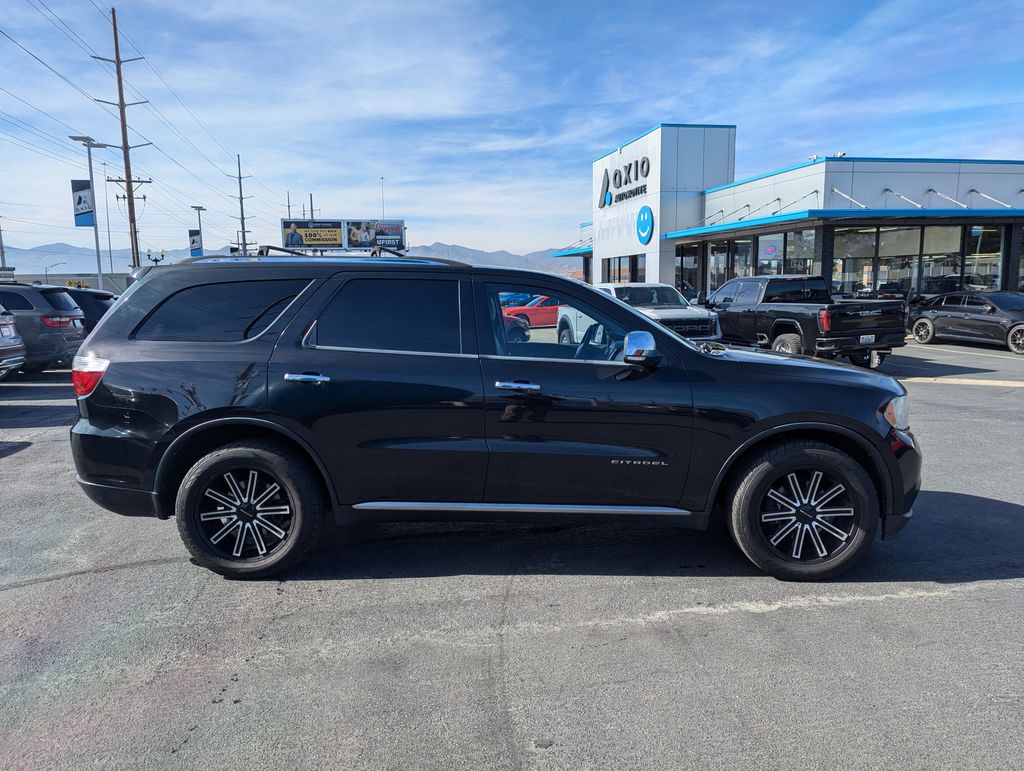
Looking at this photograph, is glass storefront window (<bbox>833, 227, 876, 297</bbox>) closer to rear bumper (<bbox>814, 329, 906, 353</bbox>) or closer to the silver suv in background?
the silver suv in background

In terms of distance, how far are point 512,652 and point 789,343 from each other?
10.8 m

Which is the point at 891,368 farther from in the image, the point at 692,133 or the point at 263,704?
the point at 692,133

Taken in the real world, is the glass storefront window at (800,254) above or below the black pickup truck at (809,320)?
above

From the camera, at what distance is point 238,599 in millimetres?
3910

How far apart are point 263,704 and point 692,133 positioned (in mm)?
30167

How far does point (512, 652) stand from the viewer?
3.31 m

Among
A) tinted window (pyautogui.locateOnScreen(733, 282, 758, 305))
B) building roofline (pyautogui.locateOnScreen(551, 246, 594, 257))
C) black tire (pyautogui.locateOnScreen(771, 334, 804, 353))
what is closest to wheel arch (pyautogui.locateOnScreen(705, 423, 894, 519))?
black tire (pyautogui.locateOnScreen(771, 334, 804, 353))

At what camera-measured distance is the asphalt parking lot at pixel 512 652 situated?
2660 millimetres

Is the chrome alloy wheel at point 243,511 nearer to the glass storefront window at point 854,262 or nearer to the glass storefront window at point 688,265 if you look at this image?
the glass storefront window at point 854,262

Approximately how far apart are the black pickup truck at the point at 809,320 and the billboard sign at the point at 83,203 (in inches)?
1330

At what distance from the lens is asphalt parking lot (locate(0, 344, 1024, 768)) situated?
2660mm

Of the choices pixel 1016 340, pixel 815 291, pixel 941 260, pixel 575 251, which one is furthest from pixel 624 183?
pixel 815 291

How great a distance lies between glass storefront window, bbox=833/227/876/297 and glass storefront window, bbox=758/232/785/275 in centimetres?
202

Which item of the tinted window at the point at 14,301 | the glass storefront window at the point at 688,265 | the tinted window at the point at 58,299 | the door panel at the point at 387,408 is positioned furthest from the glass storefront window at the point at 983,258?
the tinted window at the point at 14,301
